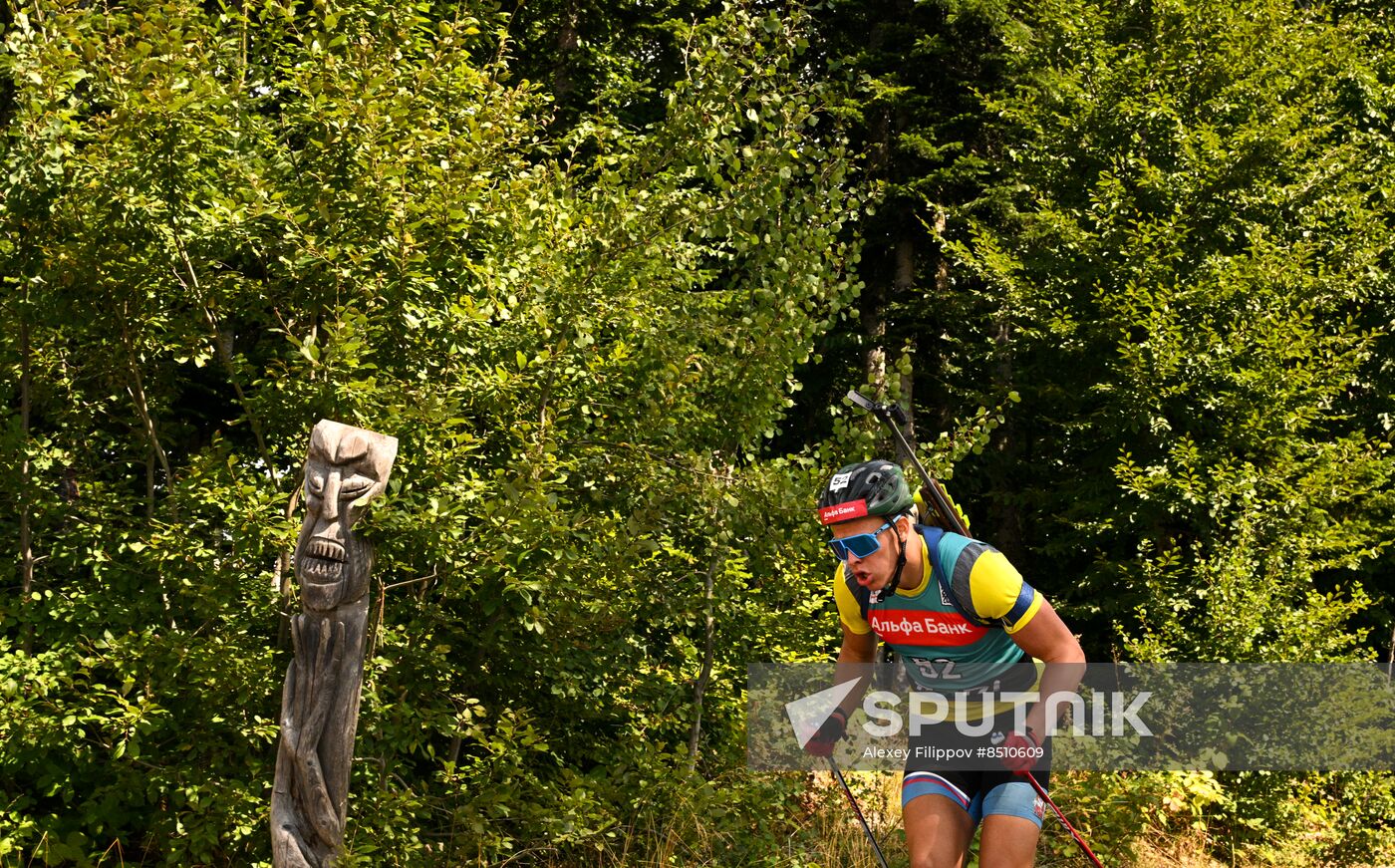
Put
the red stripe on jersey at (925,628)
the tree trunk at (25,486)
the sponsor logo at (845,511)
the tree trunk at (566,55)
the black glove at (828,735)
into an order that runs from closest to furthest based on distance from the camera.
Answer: the sponsor logo at (845,511)
the red stripe on jersey at (925,628)
the black glove at (828,735)
the tree trunk at (25,486)
the tree trunk at (566,55)

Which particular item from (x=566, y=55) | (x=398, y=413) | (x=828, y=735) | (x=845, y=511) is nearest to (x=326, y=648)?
(x=398, y=413)

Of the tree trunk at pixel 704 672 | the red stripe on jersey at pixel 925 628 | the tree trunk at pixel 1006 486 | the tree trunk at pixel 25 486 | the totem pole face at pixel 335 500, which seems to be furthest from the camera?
the tree trunk at pixel 1006 486

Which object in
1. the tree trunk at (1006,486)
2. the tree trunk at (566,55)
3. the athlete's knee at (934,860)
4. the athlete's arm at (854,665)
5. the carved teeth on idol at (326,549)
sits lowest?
the athlete's knee at (934,860)

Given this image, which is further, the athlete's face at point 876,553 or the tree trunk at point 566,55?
the tree trunk at point 566,55

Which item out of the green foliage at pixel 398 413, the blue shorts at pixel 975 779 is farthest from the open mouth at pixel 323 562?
the blue shorts at pixel 975 779

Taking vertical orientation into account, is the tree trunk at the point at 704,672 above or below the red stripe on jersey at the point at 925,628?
below

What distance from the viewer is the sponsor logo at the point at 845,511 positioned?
4.28 meters

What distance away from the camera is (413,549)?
630cm

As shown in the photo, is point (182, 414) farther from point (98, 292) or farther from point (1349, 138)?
point (1349, 138)

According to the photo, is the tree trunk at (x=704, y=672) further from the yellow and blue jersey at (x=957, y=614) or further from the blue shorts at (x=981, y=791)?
the blue shorts at (x=981, y=791)

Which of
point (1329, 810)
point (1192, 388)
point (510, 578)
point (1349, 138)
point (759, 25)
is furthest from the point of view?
point (1349, 138)

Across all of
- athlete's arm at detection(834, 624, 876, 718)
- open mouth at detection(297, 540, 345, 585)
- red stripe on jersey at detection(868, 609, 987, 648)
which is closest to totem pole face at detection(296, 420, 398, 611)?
open mouth at detection(297, 540, 345, 585)

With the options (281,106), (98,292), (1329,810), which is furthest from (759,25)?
(1329,810)

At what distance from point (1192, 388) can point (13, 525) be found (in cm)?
1053
